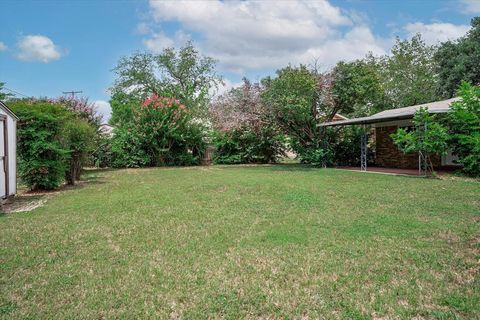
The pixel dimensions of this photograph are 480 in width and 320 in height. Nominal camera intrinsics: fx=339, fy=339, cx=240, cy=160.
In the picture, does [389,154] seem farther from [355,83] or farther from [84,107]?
[84,107]

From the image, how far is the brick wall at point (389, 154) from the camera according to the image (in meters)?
15.2

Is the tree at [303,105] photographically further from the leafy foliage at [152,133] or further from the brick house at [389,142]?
the leafy foliage at [152,133]

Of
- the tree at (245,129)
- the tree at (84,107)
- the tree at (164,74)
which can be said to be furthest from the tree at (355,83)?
the tree at (164,74)

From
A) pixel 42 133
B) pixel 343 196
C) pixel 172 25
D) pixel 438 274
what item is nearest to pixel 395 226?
pixel 438 274

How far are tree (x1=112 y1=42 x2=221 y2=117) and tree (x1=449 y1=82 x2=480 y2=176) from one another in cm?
2013

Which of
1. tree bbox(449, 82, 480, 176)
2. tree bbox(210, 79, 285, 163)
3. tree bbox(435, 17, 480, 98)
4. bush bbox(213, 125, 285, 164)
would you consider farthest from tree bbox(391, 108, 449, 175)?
tree bbox(435, 17, 480, 98)

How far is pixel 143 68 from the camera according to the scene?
2872 centimetres

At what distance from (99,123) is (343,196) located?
13.2 meters

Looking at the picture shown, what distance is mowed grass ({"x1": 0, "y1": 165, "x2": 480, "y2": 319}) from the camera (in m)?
2.74

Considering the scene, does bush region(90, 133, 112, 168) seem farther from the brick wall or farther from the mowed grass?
the brick wall

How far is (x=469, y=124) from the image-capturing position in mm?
10844

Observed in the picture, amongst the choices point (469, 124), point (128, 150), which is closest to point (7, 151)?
point (128, 150)

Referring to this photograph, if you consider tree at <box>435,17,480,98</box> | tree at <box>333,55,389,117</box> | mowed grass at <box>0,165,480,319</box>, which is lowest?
mowed grass at <box>0,165,480,319</box>

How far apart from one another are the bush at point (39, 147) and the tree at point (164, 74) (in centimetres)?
1901
